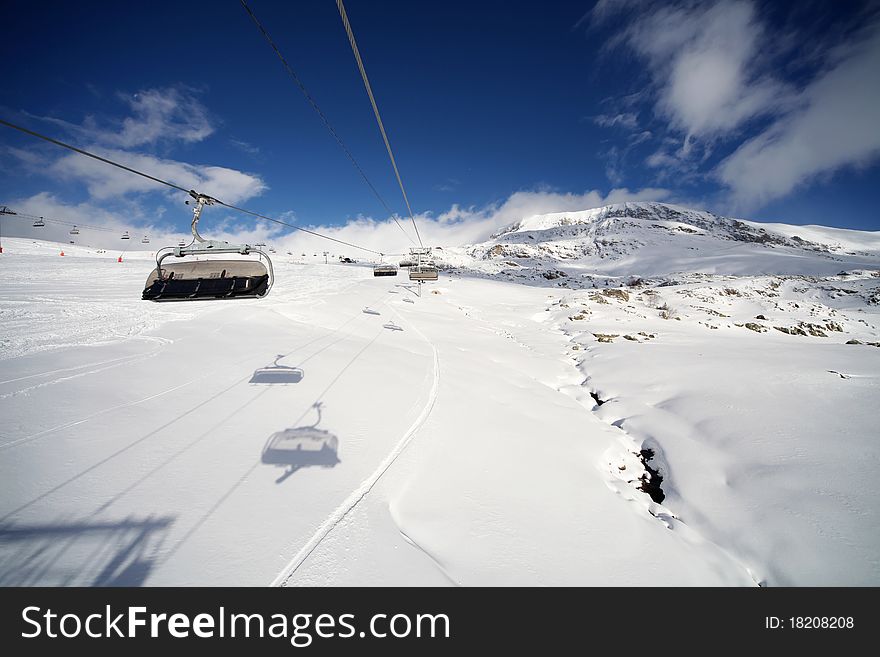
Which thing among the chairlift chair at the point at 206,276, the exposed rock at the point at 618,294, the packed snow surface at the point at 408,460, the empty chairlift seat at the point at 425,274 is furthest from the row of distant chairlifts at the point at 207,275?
the exposed rock at the point at 618,294

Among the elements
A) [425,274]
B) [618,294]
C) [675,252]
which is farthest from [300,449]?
[675,252]

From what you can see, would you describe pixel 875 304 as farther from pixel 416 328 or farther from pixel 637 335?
pixel 416 328

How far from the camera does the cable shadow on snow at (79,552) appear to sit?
11.8 feet

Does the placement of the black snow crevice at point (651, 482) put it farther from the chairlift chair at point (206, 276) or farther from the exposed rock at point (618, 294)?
the exposed rock at point (618, 294)

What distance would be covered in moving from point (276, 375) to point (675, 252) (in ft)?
387

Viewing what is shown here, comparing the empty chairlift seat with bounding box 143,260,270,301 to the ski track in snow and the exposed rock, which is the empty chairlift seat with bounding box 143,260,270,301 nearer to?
the ski track in snow

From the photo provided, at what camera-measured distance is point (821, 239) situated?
143750 mm

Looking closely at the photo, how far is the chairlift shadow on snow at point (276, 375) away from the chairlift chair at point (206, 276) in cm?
269

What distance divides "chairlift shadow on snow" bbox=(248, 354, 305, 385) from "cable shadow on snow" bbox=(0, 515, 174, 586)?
5050mm

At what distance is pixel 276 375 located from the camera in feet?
31.9

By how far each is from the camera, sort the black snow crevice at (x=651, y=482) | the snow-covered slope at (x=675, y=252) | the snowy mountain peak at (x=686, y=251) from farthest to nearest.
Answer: the snowy mountain peak at (x=686, y=251) < the snow-covered slope at (x=675, y=252) < the black snow crevice at (x=651, y=482)

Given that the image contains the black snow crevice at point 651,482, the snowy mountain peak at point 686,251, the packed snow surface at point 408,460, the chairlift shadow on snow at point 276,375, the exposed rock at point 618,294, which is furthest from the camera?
the snowy mountain peak at point 686,251
